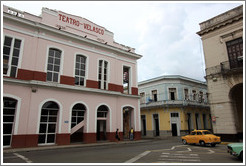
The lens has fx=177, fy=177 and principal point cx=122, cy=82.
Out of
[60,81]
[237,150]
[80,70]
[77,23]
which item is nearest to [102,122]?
[80,70]

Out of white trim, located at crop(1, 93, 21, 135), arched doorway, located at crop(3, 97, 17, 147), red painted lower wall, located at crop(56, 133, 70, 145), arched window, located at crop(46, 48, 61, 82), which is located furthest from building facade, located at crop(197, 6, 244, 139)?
arched doorway, located at crop(3, 97, 17, 147)

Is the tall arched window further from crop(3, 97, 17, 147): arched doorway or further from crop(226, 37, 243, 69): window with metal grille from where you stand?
crop(226, 37, 243, 69): window with metal grille

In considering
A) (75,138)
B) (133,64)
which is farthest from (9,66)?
(133,64)

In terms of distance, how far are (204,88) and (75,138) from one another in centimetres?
2968

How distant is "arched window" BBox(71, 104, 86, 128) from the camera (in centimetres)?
1859

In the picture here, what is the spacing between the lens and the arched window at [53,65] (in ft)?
57.6

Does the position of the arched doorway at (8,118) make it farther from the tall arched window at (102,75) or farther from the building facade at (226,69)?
the building facade at (226,69)

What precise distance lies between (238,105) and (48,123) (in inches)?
802

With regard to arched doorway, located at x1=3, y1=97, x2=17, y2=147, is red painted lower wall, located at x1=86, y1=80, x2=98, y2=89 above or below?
above

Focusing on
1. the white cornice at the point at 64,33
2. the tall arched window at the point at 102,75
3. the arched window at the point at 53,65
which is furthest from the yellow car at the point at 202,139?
the arched window at the point at 53,65

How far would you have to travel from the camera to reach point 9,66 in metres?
15.3

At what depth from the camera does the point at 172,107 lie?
1186 inches

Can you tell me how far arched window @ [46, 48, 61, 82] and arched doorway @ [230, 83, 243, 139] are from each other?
59.3 feet

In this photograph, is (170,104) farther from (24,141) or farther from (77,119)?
(24,141)
